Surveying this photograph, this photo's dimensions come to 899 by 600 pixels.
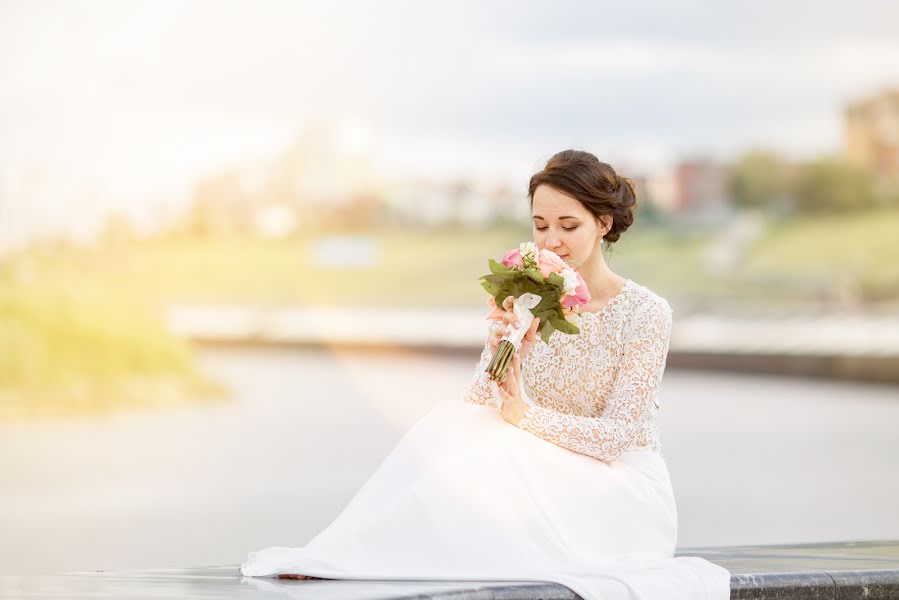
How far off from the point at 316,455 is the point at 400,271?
11193 millimetres

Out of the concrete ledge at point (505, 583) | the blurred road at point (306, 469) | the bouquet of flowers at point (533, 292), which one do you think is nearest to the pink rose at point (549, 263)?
the bouquet of flowers at point (533, 292)

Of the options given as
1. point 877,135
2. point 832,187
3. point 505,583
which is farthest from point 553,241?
point 832,187

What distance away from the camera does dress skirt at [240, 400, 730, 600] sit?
258 centimetres

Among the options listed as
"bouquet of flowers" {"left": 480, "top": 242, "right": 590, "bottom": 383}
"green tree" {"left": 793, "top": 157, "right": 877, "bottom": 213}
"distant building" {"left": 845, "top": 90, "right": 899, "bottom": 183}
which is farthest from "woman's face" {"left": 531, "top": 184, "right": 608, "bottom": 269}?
"green tree" {"left": 793, "top": 157, "right": 877, "bottom": 213}

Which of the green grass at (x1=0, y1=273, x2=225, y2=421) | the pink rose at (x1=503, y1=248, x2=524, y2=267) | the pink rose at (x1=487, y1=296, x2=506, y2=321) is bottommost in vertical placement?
the pink rose at (x1=487, y1=296, x2=506, y2=321)

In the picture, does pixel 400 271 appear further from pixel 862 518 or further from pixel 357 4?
pixel 862 518

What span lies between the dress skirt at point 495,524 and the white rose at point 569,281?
314 millimetres

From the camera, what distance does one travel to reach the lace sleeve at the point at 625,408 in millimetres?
2756

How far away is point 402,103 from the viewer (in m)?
19.0

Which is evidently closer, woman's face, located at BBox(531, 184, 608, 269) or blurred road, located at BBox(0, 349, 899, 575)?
woman's face, located at BBox(531, 184, 608, 269)

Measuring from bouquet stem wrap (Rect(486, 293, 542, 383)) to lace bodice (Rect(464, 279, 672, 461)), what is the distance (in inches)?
5.3

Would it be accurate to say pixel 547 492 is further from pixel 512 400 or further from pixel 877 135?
pixel 877 135

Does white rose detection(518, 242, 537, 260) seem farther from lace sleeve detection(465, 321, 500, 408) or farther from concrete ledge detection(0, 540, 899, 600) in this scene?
concrete ledge detection(0, 540, 899, 600)

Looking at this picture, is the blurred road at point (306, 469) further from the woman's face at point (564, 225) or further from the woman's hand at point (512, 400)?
the woman's face at point (564, 225)
